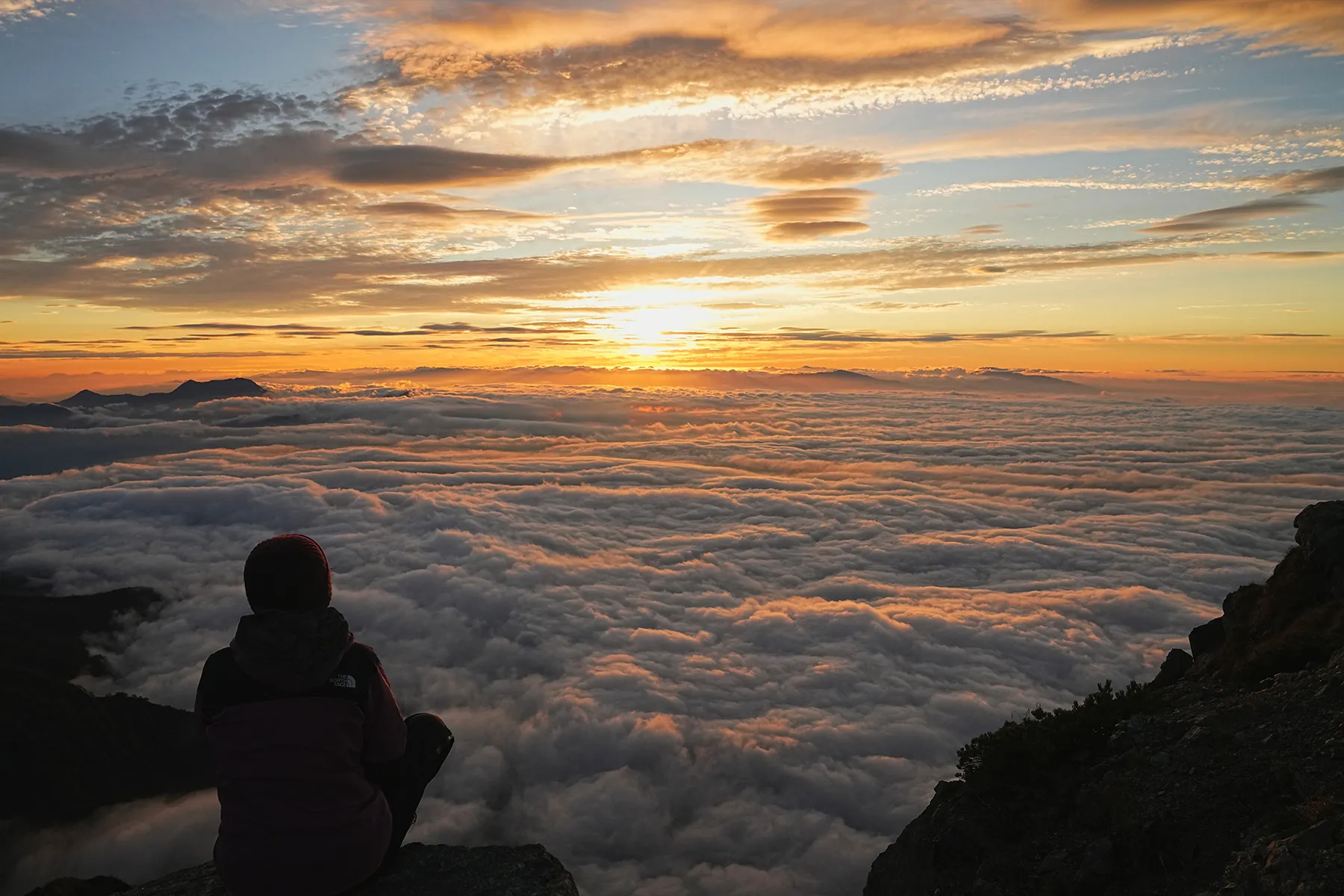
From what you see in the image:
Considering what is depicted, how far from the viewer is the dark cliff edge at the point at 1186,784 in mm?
5863

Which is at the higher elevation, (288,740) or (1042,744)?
(288,740)

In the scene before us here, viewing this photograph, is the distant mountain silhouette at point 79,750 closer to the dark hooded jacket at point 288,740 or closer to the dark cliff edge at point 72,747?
the dark cliff edge at point 72,747

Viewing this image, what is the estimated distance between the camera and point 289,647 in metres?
3.74

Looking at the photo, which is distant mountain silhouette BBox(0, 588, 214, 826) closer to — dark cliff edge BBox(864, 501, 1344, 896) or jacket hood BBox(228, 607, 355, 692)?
dark cliff edge BBox(864, 501, 1344, 896)

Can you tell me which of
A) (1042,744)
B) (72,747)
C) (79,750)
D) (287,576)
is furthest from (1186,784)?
(72,747)

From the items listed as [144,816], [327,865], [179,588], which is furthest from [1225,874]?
[179,588]

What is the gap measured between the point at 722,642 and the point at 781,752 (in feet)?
66.0

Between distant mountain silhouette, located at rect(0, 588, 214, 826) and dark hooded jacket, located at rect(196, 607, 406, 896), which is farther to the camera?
distant mountain silhouette, located at rect(0, 588, 214, 826)

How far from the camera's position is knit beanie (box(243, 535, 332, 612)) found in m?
3.69

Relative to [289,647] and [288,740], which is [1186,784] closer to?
[288,740]

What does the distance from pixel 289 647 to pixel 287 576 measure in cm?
37

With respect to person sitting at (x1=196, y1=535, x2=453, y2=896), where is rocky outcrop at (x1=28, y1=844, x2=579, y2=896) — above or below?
below

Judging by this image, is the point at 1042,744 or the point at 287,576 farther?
the point at 1042,744

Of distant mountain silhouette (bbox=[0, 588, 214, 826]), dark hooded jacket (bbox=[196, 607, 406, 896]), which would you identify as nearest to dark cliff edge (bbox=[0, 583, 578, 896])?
distant mountain silhouette (bbox=[0, 588, 214, 826])
